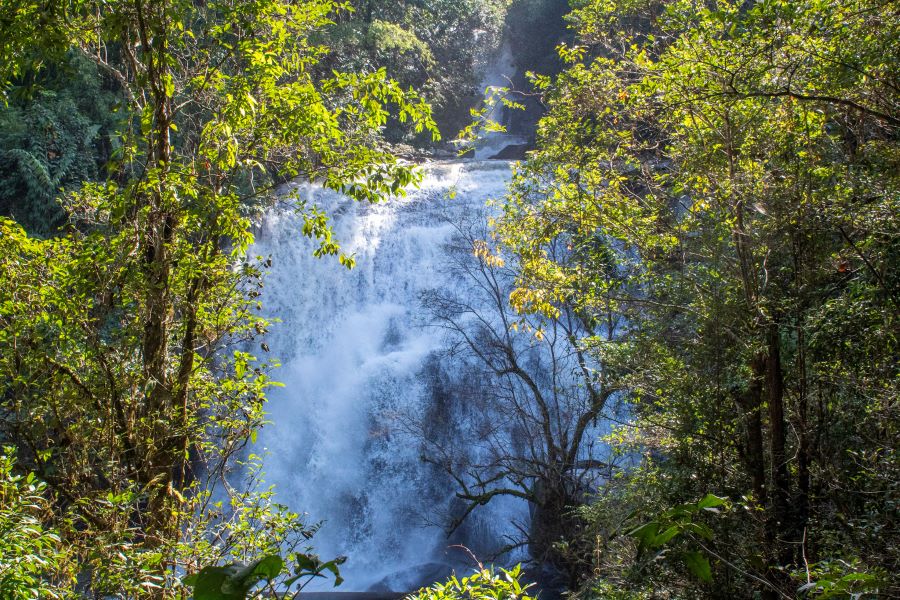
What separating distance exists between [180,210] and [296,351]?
10.3 m

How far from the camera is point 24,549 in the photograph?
2.87m

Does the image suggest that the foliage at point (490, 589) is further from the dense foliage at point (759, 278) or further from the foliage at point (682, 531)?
the dense foliage at point (759, 278)

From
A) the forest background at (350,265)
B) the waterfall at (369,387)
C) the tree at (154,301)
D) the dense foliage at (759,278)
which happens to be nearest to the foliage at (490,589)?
the forest background at (350,265)

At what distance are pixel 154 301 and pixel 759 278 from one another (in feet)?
15.5

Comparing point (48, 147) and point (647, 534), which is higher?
point (48, 147)

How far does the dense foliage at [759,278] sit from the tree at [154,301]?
2.49 metres

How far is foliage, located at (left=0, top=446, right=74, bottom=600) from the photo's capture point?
2.66 meters

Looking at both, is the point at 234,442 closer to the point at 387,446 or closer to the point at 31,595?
the point at 31,595

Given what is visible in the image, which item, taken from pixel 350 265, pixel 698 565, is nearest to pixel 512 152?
pixel 350 265

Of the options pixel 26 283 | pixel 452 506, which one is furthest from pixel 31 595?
pixel 452 506

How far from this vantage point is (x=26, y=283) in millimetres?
4074

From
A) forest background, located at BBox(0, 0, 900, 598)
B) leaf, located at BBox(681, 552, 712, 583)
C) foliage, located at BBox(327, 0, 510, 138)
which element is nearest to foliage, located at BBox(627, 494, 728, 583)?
leaf, located at BBox(681, 552, 712, 583)

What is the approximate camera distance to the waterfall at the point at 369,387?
1191cm

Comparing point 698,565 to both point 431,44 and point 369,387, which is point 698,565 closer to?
point 369,387
